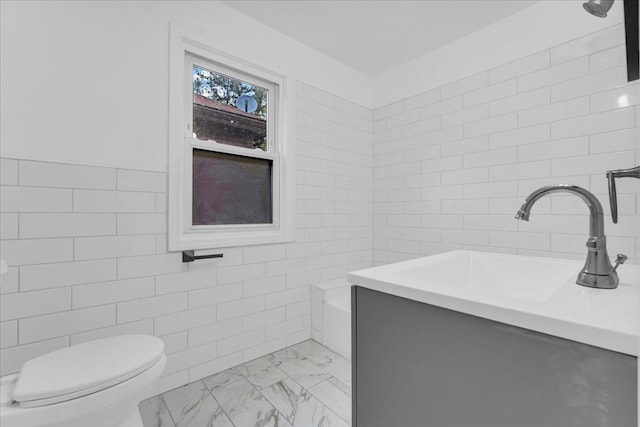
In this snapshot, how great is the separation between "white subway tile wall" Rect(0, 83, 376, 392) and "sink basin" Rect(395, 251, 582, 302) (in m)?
1.29

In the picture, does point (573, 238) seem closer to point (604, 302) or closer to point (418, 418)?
point (604, 302)

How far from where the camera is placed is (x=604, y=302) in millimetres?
621

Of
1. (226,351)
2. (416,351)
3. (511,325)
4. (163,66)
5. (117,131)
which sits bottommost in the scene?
(226,351)

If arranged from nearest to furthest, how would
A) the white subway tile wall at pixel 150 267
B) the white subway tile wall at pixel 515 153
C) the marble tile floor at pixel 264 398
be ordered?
the white subway tile wall at pixel 150 267 < the marble tile floor at pixel 264 398 < the white subway tile wall at pixel 515 153

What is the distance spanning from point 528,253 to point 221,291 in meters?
1.96

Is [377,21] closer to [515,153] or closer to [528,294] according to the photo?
[515,153]

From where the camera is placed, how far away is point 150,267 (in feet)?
5.32

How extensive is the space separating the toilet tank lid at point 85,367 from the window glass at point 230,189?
831mm

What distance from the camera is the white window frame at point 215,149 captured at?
5.58ft

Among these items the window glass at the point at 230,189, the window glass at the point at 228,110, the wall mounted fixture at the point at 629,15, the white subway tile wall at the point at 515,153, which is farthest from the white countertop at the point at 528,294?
the window glass at the point at 228,110

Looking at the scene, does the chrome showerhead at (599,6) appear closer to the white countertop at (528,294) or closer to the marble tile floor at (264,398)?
the white countertop at (528,294)

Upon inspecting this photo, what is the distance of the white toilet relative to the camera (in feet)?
3.06

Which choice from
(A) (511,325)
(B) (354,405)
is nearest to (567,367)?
(A) (511,325)

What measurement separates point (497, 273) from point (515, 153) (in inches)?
45.3
